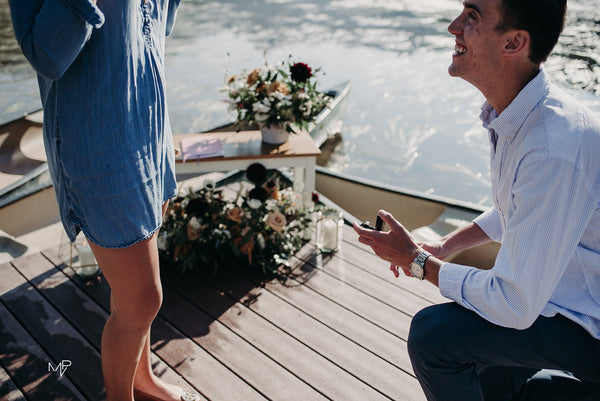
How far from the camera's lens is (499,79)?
1.23 m

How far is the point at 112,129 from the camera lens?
3.58 feet

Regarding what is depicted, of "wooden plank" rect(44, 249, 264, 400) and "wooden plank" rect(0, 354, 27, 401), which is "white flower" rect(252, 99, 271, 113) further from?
"wooden plank" rect(0, 354, 27, 401)

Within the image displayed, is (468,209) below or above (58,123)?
below

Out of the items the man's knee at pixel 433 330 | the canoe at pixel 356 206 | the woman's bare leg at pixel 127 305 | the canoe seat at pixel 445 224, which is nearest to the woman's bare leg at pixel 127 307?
the woman's bare leg at pixel 127 305

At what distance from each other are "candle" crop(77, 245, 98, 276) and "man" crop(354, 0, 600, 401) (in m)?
1.38

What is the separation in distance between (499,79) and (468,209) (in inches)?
75.0

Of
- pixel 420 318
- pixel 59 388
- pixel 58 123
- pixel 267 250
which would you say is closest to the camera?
pixel 58 123

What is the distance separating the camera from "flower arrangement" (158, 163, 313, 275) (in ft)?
7.57

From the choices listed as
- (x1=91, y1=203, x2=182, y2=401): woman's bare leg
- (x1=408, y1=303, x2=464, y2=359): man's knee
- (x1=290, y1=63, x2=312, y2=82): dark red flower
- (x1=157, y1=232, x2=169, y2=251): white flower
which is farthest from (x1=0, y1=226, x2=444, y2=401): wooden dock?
(x1=290, y1=63, x2=312, y2=82): dark red flower

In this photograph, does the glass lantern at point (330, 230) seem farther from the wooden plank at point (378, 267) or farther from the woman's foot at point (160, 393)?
the woman's foot at point (160, 393)

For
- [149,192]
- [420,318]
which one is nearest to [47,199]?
[149,192]

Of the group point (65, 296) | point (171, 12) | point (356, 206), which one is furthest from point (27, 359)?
point (356, 206)

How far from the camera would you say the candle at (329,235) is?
8.09 ft

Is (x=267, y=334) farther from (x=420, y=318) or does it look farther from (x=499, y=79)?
(x=499, y=79)
